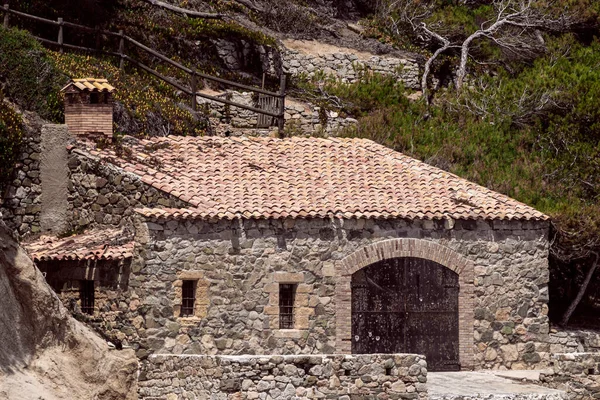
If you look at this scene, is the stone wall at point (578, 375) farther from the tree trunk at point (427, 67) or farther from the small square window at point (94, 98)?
the tree trunk at point (427, 67)

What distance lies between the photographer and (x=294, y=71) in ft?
147

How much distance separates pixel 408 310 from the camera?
28.2m

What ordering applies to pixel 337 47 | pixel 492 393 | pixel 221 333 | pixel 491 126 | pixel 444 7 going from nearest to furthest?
1. pixel 492 393
2. pixel 221 333
3. pixel 491 126
4. pixel 337 47
5. pixel 444 7

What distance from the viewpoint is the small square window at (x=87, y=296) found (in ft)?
89.2

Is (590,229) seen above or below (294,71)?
below

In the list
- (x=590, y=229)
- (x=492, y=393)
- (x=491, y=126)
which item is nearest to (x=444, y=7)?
(x=491, y=126)

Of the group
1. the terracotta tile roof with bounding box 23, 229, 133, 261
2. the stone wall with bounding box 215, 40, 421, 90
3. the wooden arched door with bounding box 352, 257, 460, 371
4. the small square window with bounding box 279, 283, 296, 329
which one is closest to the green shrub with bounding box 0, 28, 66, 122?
the terracotta tile roof with bounding box 23, 229, 133, 261

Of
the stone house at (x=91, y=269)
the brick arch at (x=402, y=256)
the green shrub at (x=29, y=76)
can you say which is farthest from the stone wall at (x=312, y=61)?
the brick arch at (x=402, y=256)

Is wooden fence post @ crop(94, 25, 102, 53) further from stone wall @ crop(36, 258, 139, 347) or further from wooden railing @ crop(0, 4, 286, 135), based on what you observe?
stone wall @ crop(36, 258, 139, 347)

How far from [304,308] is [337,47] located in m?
21.1

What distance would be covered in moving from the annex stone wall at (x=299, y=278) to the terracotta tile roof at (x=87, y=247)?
68cm

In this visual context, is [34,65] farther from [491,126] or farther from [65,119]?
[491,126]

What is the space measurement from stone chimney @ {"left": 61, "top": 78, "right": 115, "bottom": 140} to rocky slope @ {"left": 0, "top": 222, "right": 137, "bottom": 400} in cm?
756

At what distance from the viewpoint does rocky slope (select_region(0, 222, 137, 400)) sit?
2083 centimetres
